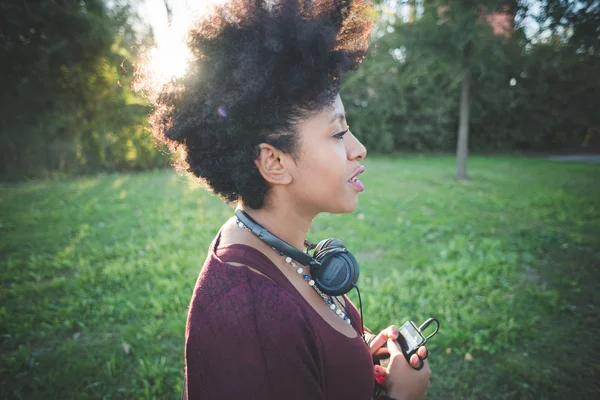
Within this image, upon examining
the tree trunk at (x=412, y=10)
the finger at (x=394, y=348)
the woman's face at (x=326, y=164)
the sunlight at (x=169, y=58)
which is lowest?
the finger at (x=394, y=348)

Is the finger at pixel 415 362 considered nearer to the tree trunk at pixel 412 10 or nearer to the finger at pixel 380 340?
the finger at pixel 380 340

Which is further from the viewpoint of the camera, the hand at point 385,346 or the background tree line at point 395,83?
the background tree line at point 395,83

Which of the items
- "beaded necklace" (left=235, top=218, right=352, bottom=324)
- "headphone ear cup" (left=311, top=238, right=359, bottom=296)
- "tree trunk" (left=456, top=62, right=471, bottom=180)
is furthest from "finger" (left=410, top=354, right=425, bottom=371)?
"tree trunk" (left=456, top=62, right=471, bottom=180)

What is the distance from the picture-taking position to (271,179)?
1.40 metres

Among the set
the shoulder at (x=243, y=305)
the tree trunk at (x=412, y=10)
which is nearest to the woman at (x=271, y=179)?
the shoulder at (x=243, y=305)

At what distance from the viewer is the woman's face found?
1356mm

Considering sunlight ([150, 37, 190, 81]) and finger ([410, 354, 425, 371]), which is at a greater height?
sunlight ([150, 37, 190, 81])

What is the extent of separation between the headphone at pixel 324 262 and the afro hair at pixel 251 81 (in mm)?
169

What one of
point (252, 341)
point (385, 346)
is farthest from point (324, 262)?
point (385, 346)

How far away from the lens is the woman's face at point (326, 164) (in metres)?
1.36

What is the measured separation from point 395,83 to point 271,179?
18.5 meters

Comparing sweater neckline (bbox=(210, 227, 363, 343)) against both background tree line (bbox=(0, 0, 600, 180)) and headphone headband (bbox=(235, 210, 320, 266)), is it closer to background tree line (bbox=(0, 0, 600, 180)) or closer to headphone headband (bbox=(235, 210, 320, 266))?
headphone headband (bbox=(235, 210, 320, 266))

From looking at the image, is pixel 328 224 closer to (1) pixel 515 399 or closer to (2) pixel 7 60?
(1) pixel 515 399

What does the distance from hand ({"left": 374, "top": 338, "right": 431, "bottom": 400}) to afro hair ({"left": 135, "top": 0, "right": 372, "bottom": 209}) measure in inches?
38.7
